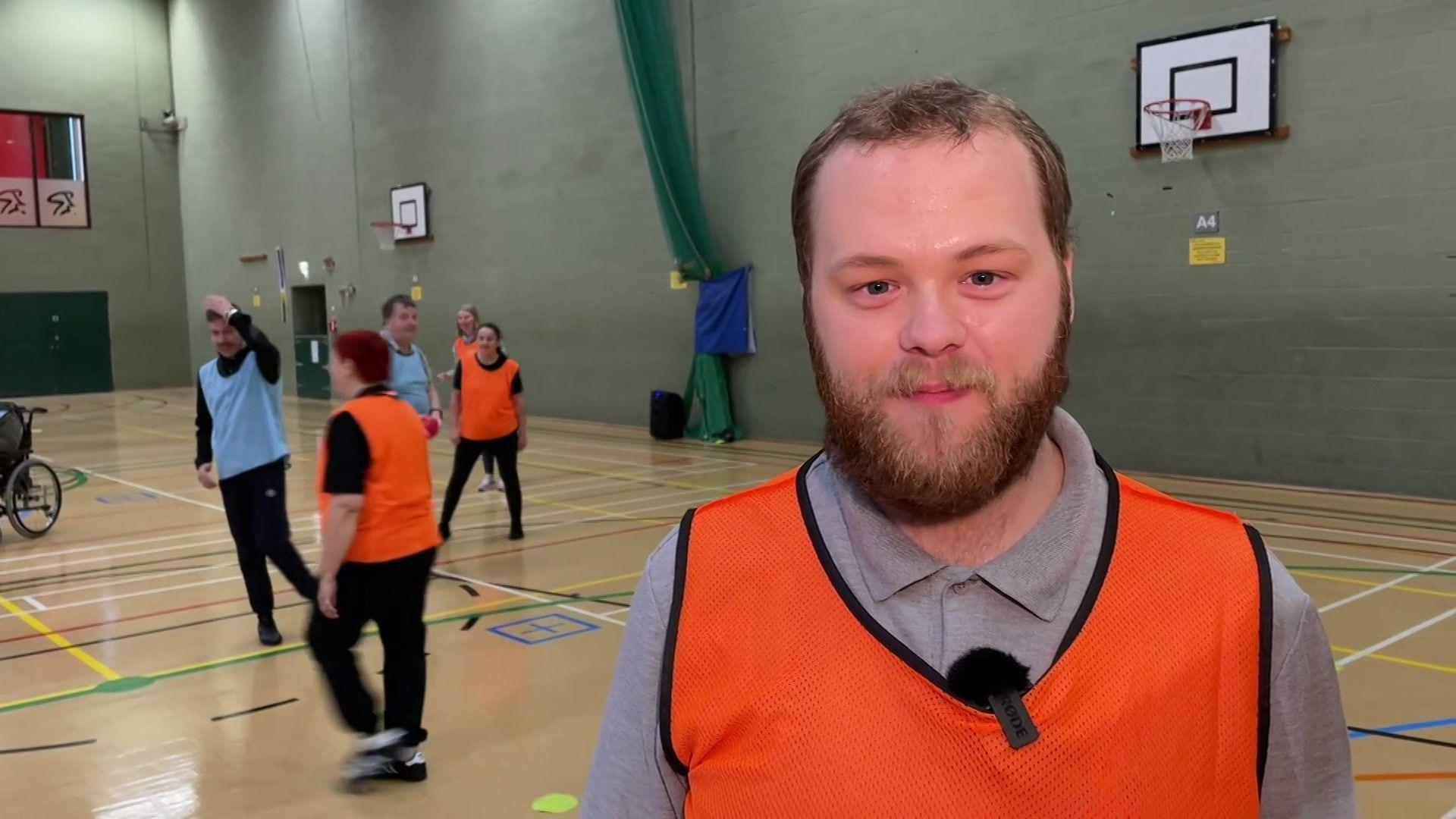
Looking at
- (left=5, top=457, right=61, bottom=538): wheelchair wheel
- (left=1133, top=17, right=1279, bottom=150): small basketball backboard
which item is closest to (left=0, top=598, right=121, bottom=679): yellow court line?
(left=5, top=457, right=61, bottom=538): wheelchair wheel

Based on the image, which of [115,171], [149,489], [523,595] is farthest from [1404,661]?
[115,171]

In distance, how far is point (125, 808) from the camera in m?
3.97

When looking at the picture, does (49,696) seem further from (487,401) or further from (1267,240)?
(1267,240)

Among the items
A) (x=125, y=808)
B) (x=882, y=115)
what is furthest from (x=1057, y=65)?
(x=882, y=115)

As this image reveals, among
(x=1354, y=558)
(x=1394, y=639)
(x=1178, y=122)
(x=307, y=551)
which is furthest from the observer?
(x=1178, y=122)

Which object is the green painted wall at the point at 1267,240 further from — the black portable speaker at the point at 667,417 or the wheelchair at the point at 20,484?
the wheelchair at the point at 20,484

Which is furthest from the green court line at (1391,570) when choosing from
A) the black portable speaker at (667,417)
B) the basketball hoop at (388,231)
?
the basketball hoop at (388,231)

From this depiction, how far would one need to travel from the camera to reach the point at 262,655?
5.77 meters

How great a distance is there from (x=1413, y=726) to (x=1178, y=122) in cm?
686

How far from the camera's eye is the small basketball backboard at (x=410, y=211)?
19062 mm

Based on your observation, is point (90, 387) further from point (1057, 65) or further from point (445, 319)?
A: point (1057, 65)

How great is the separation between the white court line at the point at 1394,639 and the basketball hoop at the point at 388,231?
16530 mm

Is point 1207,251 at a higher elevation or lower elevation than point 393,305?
higher

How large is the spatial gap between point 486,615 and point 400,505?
2.30m
